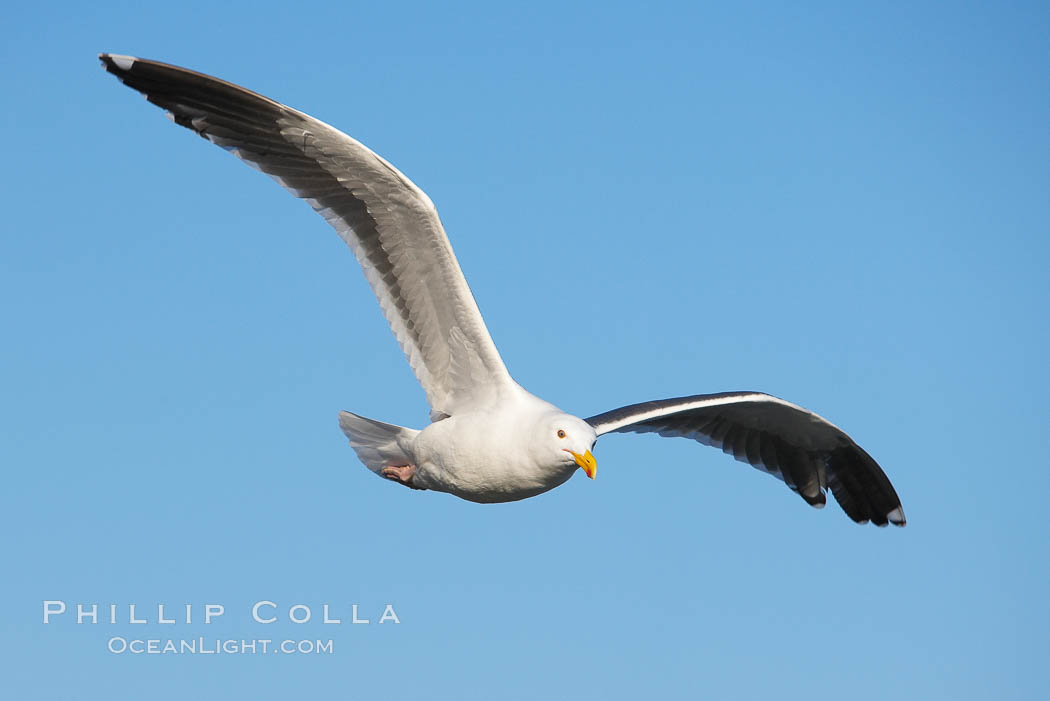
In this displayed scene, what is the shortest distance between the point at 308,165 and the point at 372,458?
2570 mm

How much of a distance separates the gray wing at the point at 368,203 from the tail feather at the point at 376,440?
64 cm

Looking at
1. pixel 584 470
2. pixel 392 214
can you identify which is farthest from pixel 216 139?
pixel 584 470

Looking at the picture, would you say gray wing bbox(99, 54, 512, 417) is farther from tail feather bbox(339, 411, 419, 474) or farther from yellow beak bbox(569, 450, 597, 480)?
yellow beak bbox(569, 450, 597, 480)

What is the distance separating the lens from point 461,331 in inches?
369

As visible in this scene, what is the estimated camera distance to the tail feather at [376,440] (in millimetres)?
10070

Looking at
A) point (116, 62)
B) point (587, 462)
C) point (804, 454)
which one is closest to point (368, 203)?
point (116, 62)

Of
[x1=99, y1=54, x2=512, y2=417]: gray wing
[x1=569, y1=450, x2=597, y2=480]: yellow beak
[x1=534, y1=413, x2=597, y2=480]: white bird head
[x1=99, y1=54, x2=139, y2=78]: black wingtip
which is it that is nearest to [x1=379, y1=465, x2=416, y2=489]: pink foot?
[x1=99, y1=54, x2=512, y2=417]: gray wing

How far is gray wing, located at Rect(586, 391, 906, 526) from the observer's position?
12.0 meters

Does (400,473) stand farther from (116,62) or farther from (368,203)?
(116,62)

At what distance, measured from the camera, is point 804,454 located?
12352 millimetres

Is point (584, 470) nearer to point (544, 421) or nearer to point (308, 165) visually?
point (544, 421)

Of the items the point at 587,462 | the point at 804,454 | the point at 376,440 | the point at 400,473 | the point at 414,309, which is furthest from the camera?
the point at 804,454

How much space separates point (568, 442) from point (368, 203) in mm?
2340

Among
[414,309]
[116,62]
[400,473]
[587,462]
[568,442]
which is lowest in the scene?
[587,462]
